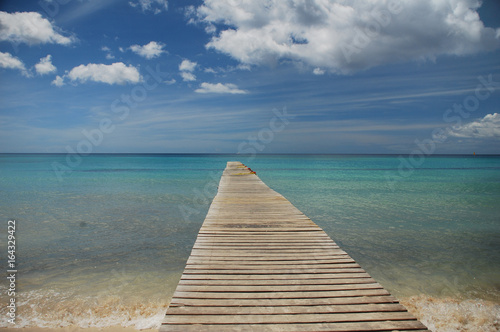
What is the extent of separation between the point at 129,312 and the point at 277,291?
120 inches

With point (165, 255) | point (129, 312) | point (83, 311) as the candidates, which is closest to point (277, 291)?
point (129, 312)

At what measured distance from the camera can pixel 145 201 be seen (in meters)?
14.8

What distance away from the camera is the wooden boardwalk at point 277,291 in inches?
101

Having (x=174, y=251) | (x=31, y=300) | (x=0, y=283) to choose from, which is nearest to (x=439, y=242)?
(x=174, y=251)

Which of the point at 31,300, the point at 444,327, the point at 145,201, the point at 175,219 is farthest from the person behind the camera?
the point at 145,201

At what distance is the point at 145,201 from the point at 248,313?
13.4m

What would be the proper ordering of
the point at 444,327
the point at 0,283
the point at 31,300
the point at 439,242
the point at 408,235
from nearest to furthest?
the point at 444,327
the point at 31,300
the point at 0,283
the point at 439,242
the point at 408,235

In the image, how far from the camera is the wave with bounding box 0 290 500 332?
4.39 metres

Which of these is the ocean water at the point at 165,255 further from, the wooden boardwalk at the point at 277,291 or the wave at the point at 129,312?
the wooden boardwalk at the point at 277,291

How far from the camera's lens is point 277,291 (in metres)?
3.16

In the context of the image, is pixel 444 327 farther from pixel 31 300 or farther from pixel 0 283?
pixel 0 283

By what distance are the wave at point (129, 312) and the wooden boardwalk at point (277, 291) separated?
154 centimetres

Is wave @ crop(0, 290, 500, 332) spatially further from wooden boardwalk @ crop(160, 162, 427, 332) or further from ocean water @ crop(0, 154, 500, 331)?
wooden boardwalk @ crop(160, 162, 427, 332)

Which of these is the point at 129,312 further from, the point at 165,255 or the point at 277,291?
the point at 277,291
